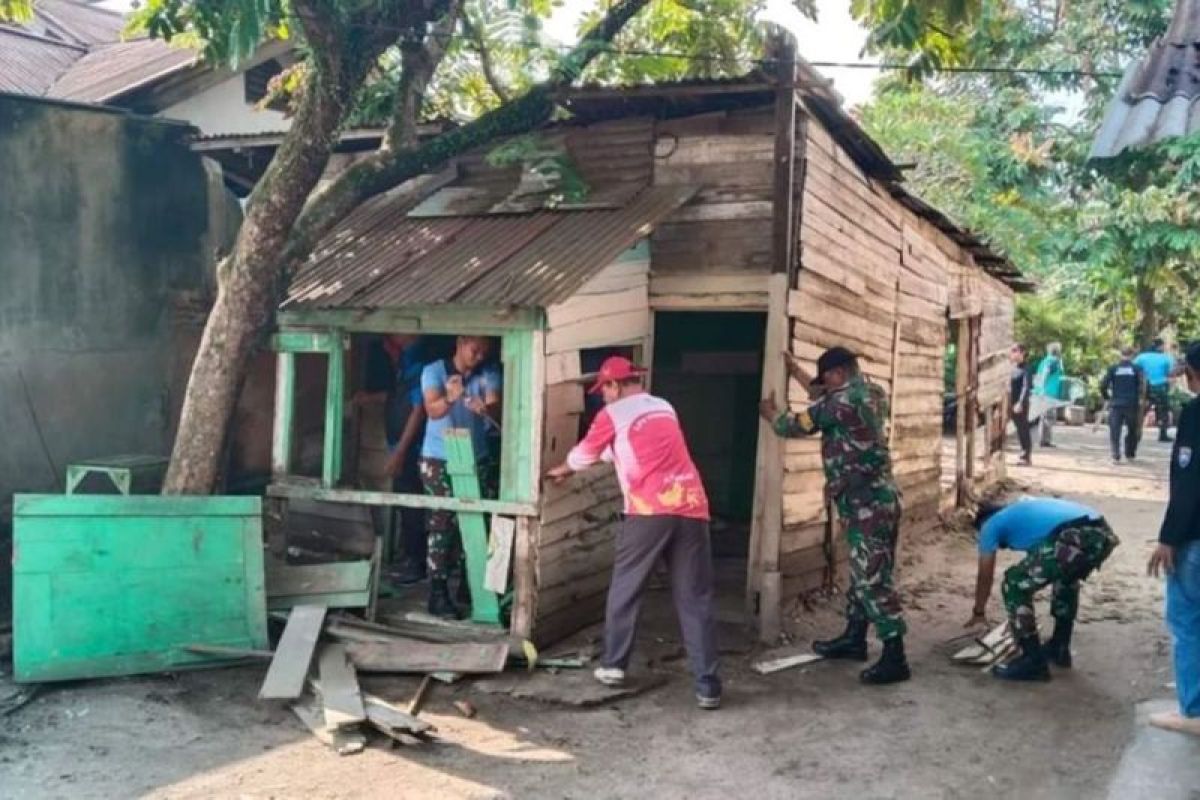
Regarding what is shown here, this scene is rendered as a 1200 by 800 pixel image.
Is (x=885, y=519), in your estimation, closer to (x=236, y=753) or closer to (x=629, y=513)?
(x=629, y=513)

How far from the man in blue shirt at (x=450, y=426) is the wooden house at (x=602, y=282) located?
242 mm

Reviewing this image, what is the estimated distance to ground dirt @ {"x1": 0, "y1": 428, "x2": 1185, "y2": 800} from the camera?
461 centimetres

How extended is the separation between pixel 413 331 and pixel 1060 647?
451cm

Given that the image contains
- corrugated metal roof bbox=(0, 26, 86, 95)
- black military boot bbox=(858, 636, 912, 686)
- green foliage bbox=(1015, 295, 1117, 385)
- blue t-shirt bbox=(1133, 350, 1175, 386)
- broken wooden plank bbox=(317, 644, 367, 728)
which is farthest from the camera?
green foliage bbox=(1015, 295, 1117, 385)

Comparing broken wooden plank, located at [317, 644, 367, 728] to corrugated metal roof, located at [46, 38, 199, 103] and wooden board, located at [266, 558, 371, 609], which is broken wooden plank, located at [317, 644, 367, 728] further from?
corrugated metal roof, located at [46, 38, 199, 103]

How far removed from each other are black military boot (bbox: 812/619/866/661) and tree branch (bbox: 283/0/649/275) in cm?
404

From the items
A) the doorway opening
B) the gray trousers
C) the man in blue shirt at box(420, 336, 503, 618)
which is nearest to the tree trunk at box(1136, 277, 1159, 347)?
the doorway opening

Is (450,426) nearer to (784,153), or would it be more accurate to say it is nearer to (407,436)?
(407,436)

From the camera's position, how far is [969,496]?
12445mm

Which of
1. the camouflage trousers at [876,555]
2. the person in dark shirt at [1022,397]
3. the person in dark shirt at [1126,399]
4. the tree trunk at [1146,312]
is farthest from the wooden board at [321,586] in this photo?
the tree trunk at [1146,312]

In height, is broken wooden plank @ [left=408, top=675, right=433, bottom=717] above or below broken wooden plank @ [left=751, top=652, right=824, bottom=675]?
below

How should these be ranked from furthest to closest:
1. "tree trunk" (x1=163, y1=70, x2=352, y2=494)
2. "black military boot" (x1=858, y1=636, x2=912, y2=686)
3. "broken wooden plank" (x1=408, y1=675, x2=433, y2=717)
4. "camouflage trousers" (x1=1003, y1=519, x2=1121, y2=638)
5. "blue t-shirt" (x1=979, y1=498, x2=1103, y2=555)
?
"tree trunk" (x1=163, y1=70, x2=352, y2=494) → "black military boot" (x1=858, y1=636, x2=912, y2=686) → "blue t-shirt" (x1=979, y1=498, x2=1103, y2=555) → "camouflage trousers" (x1=1003, y1=519, x2=1121, y2=638) → "broken wooden plank" (x1=408, y1=675, x2=433, y2=717)

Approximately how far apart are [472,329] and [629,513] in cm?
163

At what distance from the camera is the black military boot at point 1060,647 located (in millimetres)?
6344
